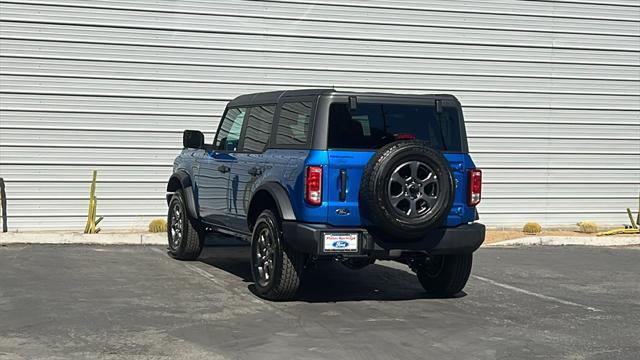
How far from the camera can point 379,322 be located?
7.81 meters

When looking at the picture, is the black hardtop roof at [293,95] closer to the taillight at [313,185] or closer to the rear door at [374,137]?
the rear door at [374,137]

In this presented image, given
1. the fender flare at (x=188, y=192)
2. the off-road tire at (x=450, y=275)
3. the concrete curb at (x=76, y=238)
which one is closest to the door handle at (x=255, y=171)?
the fender flare at (x=188, y=192)

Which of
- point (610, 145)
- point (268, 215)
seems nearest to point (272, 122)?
point (268, 215)

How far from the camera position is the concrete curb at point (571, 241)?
14594 mm

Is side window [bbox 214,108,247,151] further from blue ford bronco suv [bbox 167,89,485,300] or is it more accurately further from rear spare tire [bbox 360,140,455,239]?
rear spare tire [bbox 360,140,455,239]

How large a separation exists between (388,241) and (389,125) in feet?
3.66

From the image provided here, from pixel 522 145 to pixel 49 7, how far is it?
8372 mm

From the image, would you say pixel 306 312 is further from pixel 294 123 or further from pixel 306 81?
pixel 306 81

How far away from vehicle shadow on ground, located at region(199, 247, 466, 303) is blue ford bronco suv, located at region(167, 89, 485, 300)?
1.14ft

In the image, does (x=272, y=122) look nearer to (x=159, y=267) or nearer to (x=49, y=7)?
(x=159, y=267)

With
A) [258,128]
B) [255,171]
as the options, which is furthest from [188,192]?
[255,171]

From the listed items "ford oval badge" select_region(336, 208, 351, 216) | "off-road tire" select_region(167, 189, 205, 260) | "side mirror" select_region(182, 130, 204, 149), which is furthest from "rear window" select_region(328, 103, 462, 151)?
"off-road tire" select_region(167, 189, 205, 260)

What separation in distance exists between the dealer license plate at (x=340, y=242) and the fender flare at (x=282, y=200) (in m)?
0.42

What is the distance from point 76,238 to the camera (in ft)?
43.2
